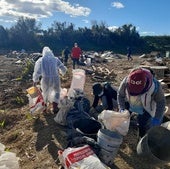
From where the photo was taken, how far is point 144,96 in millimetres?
5078

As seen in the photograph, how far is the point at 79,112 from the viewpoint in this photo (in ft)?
22.3

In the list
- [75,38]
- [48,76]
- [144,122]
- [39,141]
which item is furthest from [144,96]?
[75,38]

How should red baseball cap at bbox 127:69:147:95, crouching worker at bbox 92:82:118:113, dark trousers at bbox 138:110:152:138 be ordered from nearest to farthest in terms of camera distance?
red baseball cap at bbox 127:69:147:95, dark trousers at bbox 138:110:152:138, crouching worker at bbox 92:82:118:113

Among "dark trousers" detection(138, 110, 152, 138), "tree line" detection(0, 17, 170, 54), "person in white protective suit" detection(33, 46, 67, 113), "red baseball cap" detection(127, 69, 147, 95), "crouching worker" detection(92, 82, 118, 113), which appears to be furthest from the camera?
"tree line" detection(0, 17, 170, 54)

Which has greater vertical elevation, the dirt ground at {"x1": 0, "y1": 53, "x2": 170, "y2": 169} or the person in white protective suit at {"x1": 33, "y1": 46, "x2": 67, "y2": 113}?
the person in white protective suit at {"x1": 33, "y1": 46, "x2": 67, "y2": 113}

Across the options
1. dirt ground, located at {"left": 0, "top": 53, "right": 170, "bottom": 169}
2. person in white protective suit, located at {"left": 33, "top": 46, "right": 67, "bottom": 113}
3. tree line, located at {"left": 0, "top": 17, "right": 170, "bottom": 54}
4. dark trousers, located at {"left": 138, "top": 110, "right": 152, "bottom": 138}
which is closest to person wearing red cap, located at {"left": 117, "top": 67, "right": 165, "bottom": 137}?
dark trousers, located at {"left": 138, "top": 110, "right": 152, "bottom": 138}

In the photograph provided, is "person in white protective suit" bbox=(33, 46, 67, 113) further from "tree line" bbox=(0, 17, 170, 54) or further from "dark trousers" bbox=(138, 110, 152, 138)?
"tree line" bbox=(0, 17, 170, 54)

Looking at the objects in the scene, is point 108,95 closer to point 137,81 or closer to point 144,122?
point 144,122

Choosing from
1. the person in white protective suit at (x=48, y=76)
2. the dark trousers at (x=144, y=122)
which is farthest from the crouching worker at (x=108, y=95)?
the dark trousers at (x=144, y=122)

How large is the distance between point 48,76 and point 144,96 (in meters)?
3.48

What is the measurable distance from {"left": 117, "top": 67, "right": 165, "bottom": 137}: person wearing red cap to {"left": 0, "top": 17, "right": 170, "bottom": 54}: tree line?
130ft

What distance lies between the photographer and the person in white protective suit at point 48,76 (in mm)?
7965

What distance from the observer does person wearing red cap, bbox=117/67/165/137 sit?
16.1 ft

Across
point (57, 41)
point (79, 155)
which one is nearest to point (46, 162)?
point (79, 155)
